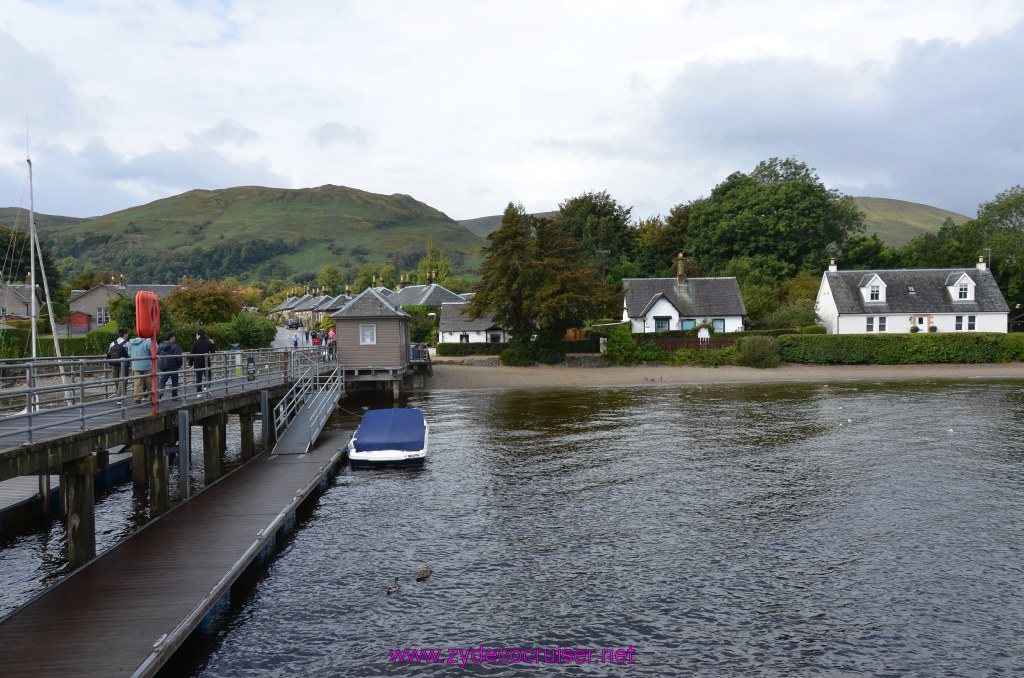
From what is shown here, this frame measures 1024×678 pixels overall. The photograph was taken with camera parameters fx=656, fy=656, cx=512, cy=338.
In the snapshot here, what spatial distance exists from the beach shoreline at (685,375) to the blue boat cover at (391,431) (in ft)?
83.2

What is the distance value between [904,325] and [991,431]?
41281 millimetres

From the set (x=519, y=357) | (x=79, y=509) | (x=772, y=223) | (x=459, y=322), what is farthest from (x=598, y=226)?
(x=79, y=509)

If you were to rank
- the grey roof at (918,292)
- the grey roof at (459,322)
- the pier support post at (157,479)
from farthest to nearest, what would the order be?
1. the grey roof at (459,322)
2. the grey roof at (918,292)
3. the pier support post at (157,479)

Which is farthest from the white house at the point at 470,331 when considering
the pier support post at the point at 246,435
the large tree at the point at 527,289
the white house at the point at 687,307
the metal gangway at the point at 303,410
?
the pier support post at the point at 246,435

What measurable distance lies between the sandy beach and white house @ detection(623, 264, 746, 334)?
32.3 feet

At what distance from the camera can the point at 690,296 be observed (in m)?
70.1

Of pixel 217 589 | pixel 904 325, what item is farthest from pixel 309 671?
pixel 904 325

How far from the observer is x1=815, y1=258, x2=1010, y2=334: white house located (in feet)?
216

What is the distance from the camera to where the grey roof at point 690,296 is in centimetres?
6844

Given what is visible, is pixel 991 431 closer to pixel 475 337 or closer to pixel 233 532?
pixel 233 532

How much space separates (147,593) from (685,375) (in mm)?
49718

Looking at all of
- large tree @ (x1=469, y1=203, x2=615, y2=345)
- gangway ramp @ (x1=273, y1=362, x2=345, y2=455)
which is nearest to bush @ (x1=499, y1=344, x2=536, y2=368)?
large tree @ (x1=469, y1=203, x2=615, y2=345)

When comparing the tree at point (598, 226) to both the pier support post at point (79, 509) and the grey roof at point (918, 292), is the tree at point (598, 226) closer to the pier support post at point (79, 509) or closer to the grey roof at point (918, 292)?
the grey roof at point (918, 292)

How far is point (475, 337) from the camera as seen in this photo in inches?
2749
